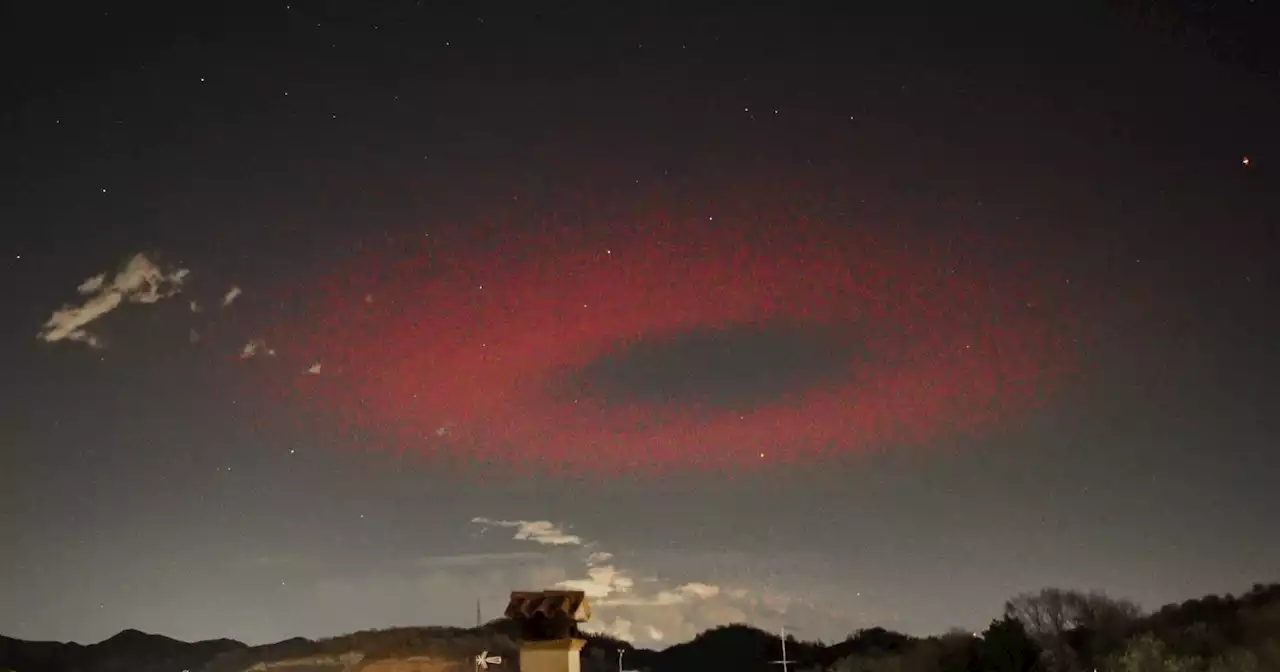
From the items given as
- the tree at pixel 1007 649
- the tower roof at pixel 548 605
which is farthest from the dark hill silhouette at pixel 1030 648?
the tower roof at pixel 548 605

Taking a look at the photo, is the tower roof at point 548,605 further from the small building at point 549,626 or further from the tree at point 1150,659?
the tree at point 1150,659

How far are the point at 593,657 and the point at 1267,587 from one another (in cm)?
3352

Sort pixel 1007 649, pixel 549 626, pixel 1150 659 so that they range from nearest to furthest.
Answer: pixel 549 626, pixel 1150 659, pixel 1007 649

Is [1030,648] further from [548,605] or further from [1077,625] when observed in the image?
[548,605]

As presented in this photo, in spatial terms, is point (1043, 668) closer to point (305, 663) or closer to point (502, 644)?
point (502, 644)

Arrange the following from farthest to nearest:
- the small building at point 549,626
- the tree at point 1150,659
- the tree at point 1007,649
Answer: the tree at point 1007,649 → the tree at point 1150,659 → the small building at point 549,626

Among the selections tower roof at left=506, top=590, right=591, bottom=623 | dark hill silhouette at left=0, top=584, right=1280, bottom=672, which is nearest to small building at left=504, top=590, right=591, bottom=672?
tower roof at left=506, top=590, right=591, bottom=623

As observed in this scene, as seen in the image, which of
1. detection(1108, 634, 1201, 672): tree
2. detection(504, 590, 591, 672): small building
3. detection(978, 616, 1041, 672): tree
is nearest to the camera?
detection(504, 590, 591, 672): small building

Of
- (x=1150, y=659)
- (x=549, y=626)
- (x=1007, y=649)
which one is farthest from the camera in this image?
(x=1007, y=649)

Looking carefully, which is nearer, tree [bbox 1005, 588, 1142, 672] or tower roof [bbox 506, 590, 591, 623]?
tower roof [bbox 506, 590, 591, 623]

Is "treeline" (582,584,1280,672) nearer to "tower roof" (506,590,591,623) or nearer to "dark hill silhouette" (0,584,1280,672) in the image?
"dark hill silhouette" (0,584,1280,672)

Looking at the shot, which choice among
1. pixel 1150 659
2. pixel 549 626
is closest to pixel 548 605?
pixel 549 626

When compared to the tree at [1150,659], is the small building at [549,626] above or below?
above

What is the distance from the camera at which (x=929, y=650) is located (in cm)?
5741
